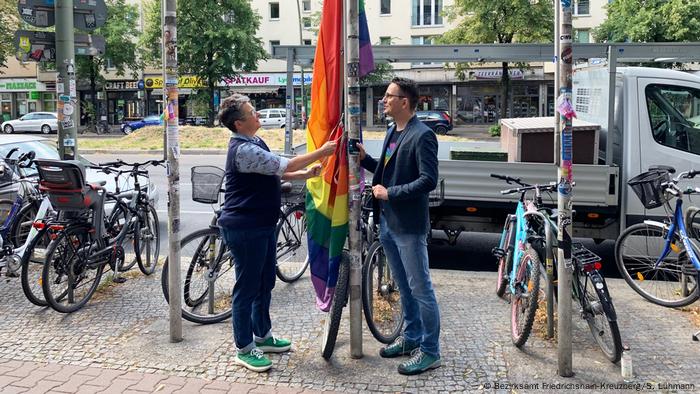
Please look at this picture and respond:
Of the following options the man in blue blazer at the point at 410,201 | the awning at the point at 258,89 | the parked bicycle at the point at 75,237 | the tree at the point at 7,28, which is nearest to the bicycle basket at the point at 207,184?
the parked bicycle at the point at 75,237

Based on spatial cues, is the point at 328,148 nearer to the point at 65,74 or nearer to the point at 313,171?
the point at 313,171

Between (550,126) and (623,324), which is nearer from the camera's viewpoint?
(623,324)

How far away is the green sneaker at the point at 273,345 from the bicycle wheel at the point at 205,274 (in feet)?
2.42

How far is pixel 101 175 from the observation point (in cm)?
892

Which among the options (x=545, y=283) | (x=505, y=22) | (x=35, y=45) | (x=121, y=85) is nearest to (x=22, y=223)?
(x=35, y=45)

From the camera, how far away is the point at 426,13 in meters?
46.3

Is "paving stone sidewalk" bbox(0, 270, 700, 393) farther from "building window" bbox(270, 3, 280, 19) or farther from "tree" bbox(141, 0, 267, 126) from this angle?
"building window" bbox(270, 3, 280, 19)

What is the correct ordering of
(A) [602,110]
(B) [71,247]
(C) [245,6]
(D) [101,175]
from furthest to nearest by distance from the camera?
1. (C) [245,6]
2. (D) [101,175]
3. (A) [602,110]
4. (B) [71,247]

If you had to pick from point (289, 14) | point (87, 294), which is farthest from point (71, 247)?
point (289, 14)

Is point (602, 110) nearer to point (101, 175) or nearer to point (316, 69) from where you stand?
point (316, 69)

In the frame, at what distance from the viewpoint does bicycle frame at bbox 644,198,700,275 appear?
17.3 ft

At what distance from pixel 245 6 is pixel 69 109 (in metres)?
34.3

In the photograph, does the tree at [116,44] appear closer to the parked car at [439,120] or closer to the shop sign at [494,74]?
the parked car at [439,120]

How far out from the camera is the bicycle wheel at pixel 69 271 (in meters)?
5.20
